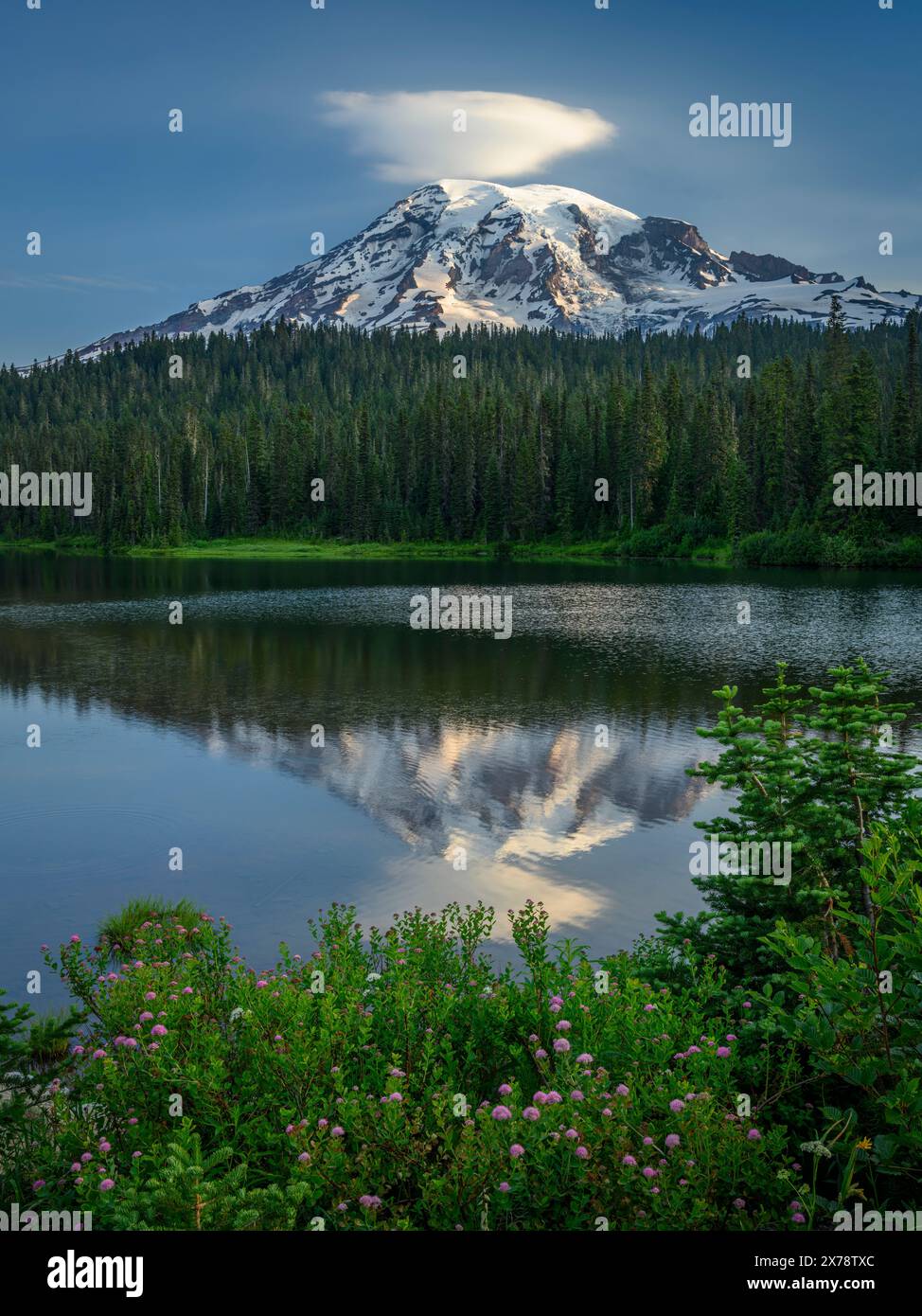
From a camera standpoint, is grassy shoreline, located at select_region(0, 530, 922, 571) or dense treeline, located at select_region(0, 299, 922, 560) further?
dense treeline, located at select_region(0, 299, 922, 560)

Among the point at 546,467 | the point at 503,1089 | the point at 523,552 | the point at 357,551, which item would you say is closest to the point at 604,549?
the point at 523,552

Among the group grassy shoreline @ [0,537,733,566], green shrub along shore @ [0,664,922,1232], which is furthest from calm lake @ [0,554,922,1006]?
grassy shoreline @ [0,537,733,566]

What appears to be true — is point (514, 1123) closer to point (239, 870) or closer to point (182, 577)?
point (239, 870)

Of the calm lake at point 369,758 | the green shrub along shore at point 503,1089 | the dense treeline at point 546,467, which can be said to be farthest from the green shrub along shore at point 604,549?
the green shrub along shore at point 503,1089

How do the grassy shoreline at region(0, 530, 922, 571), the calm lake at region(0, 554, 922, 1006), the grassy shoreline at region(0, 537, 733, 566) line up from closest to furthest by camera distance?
the calm lake at region(0, 554, 922, 1006) < the grassy shoreline at region(0, 530, 922, 571) < the grassy shoreline at region(0, 537, 733, 566)

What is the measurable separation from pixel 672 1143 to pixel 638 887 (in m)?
10.1

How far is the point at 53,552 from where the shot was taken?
15638 cm

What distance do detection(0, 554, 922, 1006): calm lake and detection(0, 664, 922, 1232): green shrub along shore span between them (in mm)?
4783

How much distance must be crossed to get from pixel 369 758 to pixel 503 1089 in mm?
→ 18556

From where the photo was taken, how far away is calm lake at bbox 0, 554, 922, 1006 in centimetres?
1606

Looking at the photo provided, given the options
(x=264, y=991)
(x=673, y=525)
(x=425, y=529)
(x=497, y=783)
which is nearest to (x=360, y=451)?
(x=425, y=529)

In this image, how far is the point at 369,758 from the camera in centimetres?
2505

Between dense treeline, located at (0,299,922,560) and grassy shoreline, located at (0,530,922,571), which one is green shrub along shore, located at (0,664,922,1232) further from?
grassy shoreline, located at (0,530,922,571)

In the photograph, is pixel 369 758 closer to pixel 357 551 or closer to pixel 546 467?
pixel 357 551
